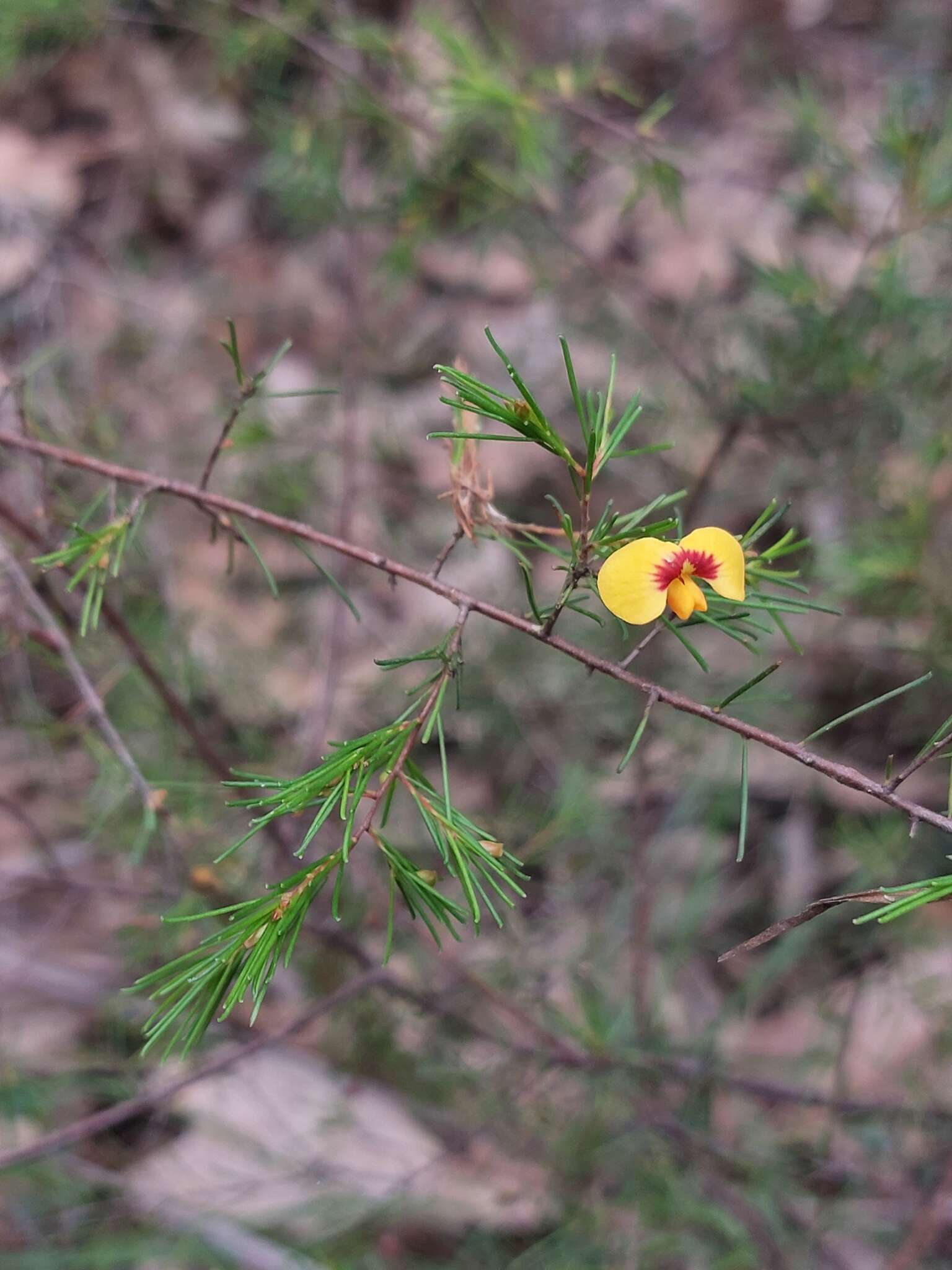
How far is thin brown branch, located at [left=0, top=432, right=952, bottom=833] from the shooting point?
430 mm

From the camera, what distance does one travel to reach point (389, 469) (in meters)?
1.68

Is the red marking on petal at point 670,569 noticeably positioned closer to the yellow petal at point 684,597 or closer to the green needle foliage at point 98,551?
the yellow petal at point 684,597

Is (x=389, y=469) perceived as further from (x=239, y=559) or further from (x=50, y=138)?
(x=50, y=138)

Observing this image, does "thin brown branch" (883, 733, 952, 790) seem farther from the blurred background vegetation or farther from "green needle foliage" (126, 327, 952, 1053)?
the blurred background vegetation

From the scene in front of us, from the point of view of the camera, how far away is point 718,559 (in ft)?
1.45

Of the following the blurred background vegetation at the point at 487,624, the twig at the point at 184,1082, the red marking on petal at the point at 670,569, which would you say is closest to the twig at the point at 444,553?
the red marking on petal at the point at 670,569

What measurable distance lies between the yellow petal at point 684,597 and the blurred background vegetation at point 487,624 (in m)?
0.46

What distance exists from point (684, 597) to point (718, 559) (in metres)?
0.03

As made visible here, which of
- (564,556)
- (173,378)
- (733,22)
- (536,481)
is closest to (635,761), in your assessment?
(536,481)

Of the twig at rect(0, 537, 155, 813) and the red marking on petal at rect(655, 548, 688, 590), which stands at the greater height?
the red marking on petal at rect(655, 548, 688, 590)

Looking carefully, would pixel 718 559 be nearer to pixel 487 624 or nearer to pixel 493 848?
pixel 493 848

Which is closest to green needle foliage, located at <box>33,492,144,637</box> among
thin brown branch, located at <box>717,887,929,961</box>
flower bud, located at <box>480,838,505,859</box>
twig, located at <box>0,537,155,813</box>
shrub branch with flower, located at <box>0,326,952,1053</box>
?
shrub branch with flower, located at <box>0,326,952,1053</box>

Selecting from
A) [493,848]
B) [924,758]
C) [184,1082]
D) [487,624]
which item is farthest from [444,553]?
[487,624]

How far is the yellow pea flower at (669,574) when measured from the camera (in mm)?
430
